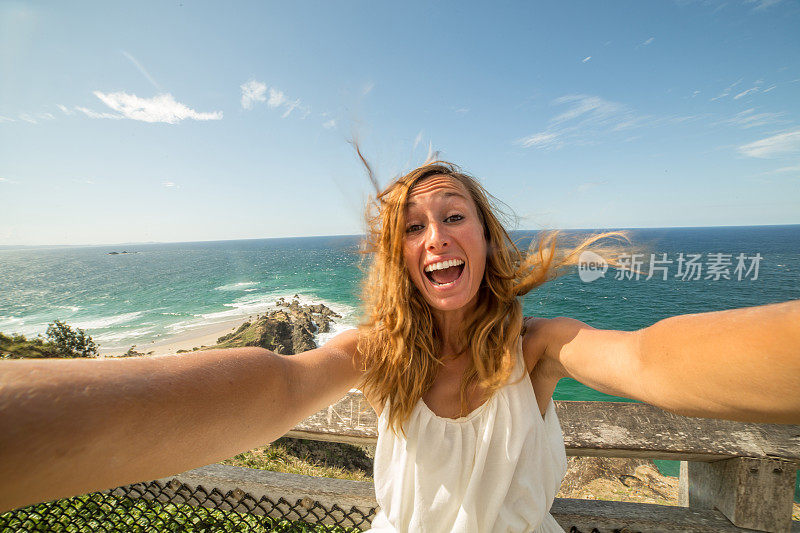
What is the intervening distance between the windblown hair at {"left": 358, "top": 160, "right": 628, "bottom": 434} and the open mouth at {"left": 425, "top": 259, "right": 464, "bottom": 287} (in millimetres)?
159

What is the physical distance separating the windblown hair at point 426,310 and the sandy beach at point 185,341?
41020 mm

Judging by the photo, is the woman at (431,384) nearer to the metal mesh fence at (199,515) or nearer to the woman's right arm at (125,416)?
the woman's right arm at (125,416)

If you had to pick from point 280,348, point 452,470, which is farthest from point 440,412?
point 280,348

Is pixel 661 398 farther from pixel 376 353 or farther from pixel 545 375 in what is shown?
pixel 376 353

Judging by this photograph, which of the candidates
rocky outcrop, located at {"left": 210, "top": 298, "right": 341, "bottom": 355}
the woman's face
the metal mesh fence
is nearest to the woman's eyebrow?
the woman's face

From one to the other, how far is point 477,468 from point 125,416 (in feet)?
4.90

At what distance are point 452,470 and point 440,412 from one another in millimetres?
280

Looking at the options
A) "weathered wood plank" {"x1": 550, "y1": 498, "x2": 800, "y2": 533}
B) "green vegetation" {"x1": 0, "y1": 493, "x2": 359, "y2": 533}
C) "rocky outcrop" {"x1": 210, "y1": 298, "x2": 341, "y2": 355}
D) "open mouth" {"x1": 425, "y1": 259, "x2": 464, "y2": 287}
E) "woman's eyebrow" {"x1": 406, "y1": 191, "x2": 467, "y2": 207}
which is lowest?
"rocky outcrop" {"x1": 210, "y1": 298, "x2": 341, "y2": 355}

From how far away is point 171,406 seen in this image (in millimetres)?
849

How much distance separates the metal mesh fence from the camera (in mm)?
1795

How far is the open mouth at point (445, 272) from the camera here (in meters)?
2.03

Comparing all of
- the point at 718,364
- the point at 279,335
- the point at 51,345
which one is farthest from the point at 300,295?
the point at 718,364

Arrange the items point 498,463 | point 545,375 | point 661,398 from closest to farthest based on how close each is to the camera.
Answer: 1. point 661,398
2. point 498,463
3. point 545,375

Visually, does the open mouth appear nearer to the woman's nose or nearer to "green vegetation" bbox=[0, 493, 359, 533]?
the woman's nose
